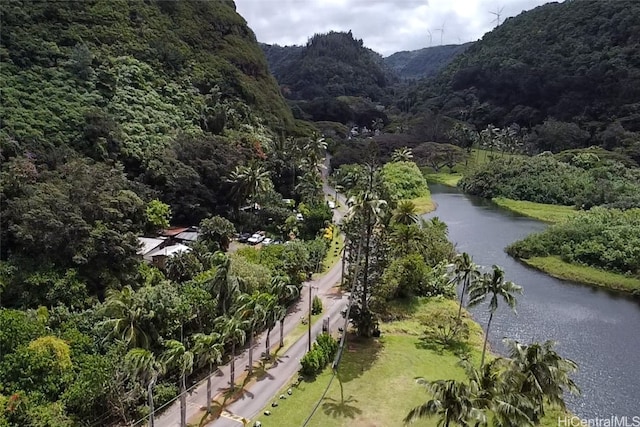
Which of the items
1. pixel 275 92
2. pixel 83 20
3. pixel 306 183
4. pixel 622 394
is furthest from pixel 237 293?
pixel 275 92

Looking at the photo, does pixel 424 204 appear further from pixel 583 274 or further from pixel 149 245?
pixel 149 245

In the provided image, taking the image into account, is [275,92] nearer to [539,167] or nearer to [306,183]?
[306,183]

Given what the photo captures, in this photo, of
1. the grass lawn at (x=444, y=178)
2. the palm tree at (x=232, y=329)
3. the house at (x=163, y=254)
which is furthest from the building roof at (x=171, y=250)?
the grass lawn at (x=444, y=178)

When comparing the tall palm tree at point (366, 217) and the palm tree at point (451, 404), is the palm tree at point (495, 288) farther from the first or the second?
the palm tree at point (451, 404)

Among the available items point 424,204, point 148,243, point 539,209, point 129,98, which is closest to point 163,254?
point 148,243

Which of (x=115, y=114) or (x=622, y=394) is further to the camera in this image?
(x=115, y=114)
